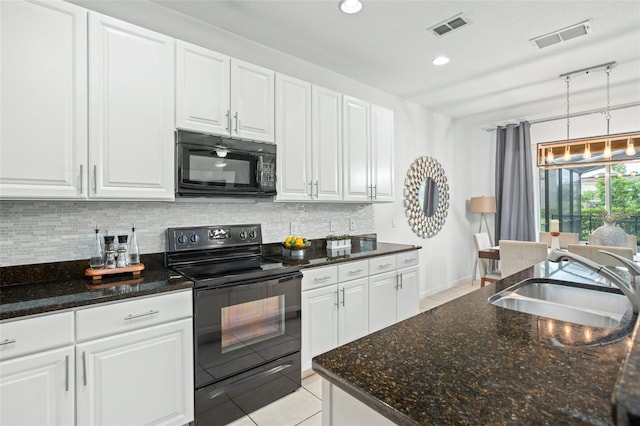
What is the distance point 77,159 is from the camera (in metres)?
1.76

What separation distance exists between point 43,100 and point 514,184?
588 cm

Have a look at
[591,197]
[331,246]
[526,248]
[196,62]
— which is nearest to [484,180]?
[591,197]

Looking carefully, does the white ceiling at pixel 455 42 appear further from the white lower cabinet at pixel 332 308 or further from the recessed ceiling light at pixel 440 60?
the white lower cabinet at pixel 332 308

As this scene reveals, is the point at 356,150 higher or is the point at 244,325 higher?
the point at 356,150

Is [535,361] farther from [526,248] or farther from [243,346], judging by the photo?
[526,248]

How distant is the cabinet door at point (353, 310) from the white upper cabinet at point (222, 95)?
1354mm

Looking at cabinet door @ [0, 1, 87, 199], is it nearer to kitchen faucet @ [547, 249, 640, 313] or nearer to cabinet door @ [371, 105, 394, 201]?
kitchen faucet @ [547, 249, 640, 313]

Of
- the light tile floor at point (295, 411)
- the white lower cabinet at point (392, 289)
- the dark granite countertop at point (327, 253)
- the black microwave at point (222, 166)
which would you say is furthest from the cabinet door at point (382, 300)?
the black microwave at point (222, 166)

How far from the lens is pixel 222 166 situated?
2324 mm

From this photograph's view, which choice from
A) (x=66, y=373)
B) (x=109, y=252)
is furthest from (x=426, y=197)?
(x=66, y=373)

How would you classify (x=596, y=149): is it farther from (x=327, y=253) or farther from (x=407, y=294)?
(x=327, y=253)

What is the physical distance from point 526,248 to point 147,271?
3623 mm

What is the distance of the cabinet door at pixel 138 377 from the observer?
154 centimetres

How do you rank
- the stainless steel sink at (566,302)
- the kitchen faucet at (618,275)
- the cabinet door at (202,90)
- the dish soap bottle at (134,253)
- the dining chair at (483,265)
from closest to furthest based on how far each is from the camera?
the kitchen faucet at (618,275) < the stainless steel sink at (566,302) < the dish soap bottle at (134,253) < the cabinet door at (202,90) < the dining chair at (483,265)
